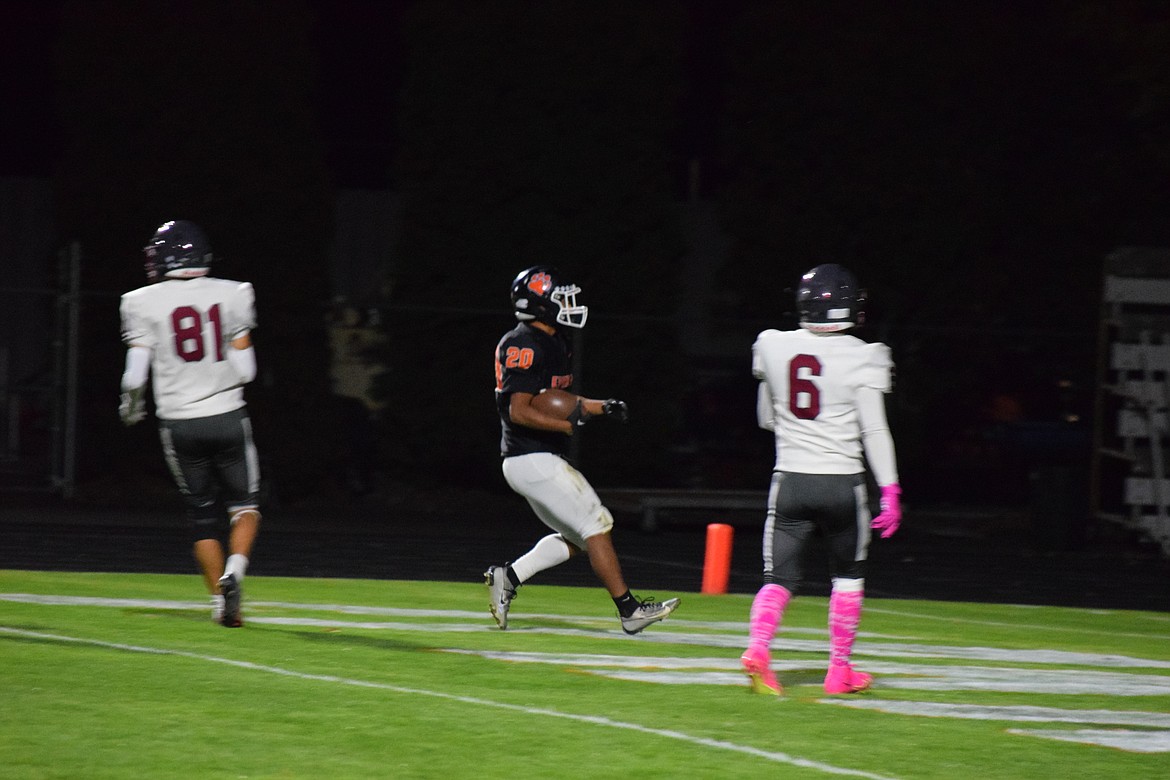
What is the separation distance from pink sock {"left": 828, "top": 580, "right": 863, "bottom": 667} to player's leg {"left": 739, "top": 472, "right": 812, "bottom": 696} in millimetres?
209

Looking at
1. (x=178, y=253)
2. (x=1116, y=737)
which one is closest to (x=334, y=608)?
(x=178, y=253)

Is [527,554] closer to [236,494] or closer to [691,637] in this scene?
[691,637]

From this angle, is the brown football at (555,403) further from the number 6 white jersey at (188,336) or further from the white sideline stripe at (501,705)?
the white sideline stripe at (501,705)

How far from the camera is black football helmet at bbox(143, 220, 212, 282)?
9688 mm

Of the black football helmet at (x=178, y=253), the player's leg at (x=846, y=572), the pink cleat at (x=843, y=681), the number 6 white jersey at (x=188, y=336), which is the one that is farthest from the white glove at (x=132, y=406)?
the pink cleat at (x=843, y=681)

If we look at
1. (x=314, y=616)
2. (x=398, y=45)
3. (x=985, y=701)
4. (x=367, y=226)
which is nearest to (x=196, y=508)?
(x=314, y=616)

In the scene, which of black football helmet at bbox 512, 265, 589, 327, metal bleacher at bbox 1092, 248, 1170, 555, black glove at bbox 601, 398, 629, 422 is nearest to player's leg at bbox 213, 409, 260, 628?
black football helmet at bbox 512, 265, 589, 327

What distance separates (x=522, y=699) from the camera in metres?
7.66

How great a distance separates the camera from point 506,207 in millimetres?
23125

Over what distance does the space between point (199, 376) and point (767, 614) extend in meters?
3.42

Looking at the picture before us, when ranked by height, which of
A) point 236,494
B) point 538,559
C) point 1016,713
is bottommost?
point 1016,713

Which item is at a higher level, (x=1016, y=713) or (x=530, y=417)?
(x=530, y=417)

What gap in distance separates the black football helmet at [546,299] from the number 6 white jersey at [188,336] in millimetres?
1530

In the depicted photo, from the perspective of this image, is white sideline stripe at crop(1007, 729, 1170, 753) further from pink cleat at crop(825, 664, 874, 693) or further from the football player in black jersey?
the football player in black jersey
